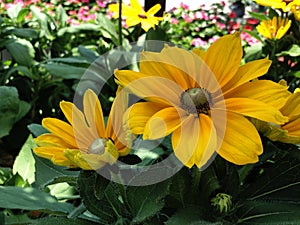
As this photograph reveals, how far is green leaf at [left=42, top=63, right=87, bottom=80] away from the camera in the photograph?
173 centimetres

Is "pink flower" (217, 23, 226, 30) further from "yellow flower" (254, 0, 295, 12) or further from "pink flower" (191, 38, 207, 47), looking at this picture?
"yellow flower" (254, 0, 295, 12)

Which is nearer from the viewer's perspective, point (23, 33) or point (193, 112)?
point (193, 112)

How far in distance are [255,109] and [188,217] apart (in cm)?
17

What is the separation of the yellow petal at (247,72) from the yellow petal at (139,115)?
0.29ft

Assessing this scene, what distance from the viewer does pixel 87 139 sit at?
66 centimetres

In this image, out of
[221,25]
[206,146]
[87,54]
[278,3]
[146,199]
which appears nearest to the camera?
[206,146]

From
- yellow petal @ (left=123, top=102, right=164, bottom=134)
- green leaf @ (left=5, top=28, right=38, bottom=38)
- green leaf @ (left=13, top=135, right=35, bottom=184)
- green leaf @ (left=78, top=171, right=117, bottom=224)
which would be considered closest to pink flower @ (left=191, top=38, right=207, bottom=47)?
green leaf @ (left=5, top=28, right=38, bottom=38)

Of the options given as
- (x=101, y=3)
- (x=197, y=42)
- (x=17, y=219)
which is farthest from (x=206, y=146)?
(x=101, y=3)

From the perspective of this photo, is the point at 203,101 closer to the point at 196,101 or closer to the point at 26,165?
the point at 196,101

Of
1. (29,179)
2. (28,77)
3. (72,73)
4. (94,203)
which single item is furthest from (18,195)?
(28,77)

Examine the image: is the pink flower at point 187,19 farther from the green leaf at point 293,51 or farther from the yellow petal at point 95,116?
the yellow petal at point 95,116

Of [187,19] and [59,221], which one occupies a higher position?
[59,221]

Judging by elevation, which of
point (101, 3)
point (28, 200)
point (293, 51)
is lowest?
point (101, 3)

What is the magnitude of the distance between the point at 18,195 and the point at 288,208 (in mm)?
404
